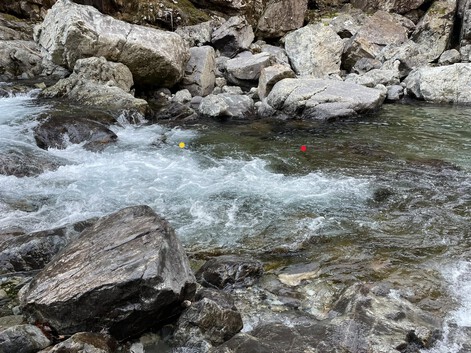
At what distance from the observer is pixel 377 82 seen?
63.8ft

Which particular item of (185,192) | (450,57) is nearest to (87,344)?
(185,192)

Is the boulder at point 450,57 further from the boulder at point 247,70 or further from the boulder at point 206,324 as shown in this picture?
the boulder at point 206,324

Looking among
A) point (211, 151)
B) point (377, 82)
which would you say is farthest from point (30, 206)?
point (377, 82)

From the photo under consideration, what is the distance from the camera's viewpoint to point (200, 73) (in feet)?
57.0

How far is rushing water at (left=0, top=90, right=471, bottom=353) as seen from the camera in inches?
235

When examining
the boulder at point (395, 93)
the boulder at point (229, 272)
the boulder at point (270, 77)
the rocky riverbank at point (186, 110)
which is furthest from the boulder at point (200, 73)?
the boulder at point (229, 272)

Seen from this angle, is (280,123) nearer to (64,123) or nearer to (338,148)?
(338,148)

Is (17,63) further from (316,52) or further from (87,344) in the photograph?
(87,344)

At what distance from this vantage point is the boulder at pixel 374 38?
73.6ft

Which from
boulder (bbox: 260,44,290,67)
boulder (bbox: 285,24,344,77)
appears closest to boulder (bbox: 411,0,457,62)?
boulder (bbox: 285,24,344,77)

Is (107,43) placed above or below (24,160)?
above

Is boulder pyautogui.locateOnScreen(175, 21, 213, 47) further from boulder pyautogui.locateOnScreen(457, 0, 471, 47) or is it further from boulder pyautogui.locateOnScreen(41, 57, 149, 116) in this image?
boulder pyautogui.locateOnScreen(457, 0, 471, 47)

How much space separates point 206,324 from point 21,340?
1.68 m

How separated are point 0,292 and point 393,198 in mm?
6614
